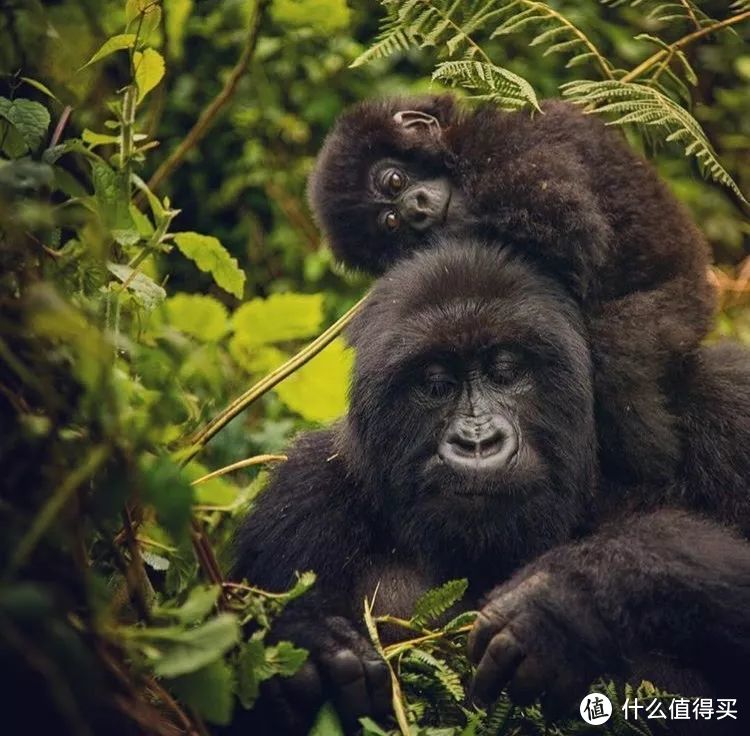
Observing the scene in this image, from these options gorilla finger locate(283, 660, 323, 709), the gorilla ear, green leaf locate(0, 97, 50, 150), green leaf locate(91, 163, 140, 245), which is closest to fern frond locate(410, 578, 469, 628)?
gorilla finger locate(283, 660, 323, 709)

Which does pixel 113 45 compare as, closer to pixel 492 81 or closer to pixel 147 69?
pixel 147 69

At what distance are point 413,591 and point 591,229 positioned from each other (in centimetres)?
108

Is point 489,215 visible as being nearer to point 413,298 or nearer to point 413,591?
point 413,298

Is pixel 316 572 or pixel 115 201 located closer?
pixel 115 201

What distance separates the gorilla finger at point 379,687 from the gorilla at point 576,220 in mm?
906

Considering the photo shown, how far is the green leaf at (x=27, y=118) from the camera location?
8.25 feet

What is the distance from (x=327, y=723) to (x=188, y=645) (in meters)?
0.85

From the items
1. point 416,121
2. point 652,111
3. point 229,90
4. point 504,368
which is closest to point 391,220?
point 416,121

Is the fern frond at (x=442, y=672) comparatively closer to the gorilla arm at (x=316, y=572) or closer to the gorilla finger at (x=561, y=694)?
the gorilla arm at (x=316, y=572)

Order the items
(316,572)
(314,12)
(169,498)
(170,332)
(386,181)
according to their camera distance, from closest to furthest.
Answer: (169,498)
(170,332)
(316,572)
(386,181)
(314,12)

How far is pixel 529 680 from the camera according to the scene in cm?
252

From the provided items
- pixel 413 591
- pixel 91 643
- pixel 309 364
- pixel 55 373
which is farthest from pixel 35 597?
pixel 309 364

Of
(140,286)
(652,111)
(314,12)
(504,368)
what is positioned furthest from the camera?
(314,12)

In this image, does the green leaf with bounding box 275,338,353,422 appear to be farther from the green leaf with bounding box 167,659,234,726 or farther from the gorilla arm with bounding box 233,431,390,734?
the green leaf with bounding box 167,659,234,726
